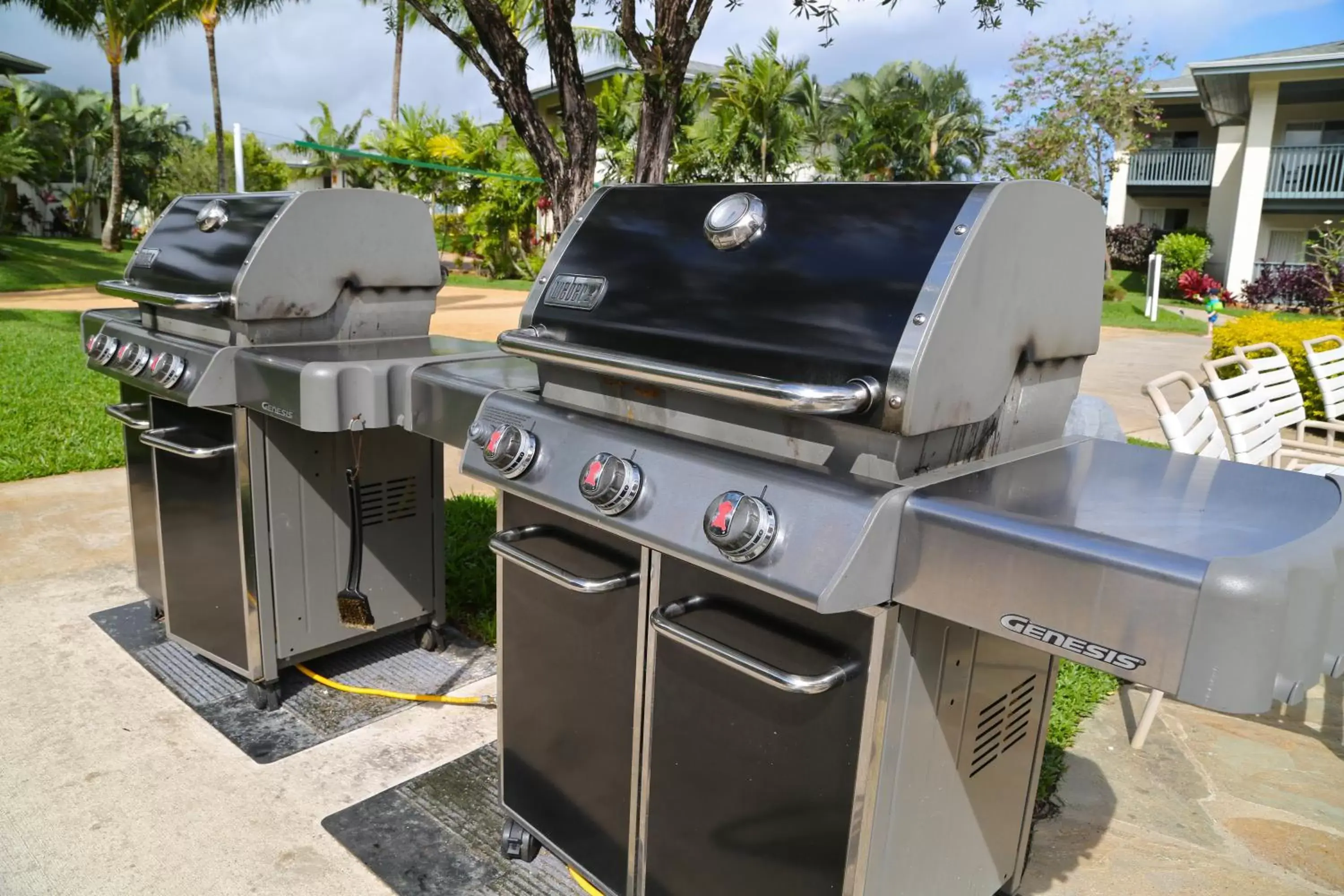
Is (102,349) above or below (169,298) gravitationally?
below

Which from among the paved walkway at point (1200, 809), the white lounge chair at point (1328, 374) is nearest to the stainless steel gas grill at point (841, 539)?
the paved walkway at point (1200, 809)

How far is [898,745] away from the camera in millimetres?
1410

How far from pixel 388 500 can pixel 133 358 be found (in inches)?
32.0

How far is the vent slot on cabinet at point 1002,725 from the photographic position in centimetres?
163

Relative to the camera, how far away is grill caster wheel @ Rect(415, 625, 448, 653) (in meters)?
3.12

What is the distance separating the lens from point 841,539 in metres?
1.26

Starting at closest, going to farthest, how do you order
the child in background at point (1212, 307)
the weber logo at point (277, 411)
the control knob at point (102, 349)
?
the weber logo at point (277, 411) < the control knob at point (102, 349) < the child in background at point (1212, 307)

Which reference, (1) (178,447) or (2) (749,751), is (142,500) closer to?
(1) (178,447)

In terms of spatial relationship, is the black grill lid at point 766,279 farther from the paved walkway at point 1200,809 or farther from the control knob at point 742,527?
the paved walkway at point 1200,809

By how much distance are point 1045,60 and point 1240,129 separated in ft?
16.7

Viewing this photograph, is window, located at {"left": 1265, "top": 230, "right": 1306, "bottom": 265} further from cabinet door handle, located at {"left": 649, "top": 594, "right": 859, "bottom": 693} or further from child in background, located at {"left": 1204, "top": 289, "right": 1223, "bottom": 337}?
cabinet door handle, located at {"left": 649, "top": 594, "right": 859, "bottom": 693}

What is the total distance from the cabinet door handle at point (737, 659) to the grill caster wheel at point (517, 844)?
78 centimetres

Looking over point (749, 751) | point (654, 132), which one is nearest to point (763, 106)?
point (654, 132)

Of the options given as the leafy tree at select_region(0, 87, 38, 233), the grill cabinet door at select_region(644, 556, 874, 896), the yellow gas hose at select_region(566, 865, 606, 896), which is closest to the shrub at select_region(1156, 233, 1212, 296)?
the yellow gas hose at select_region(566, 865, 606, 896)
